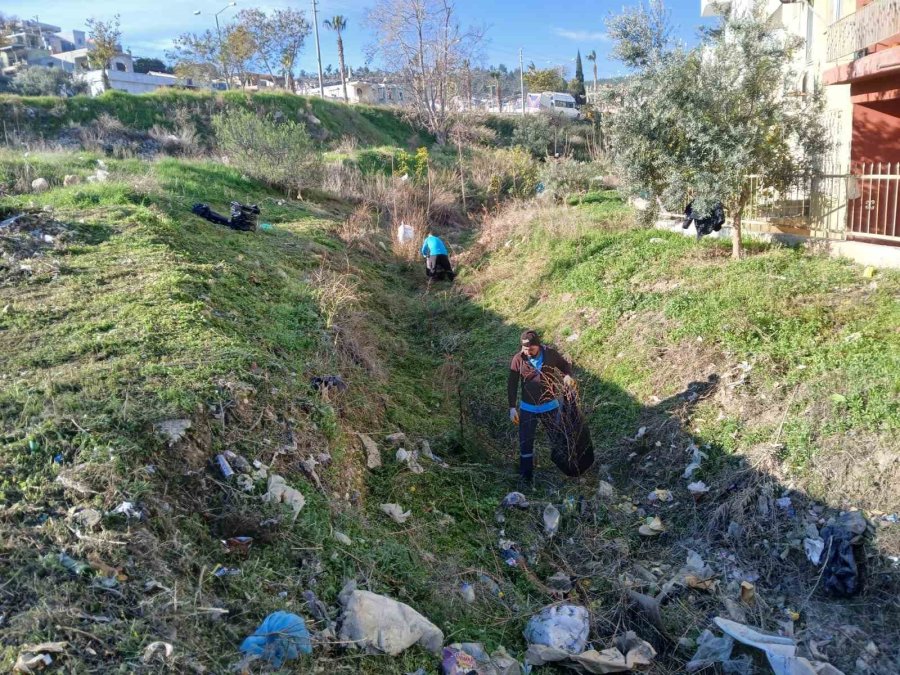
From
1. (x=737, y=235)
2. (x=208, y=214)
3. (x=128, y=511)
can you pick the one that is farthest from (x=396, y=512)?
(x=208, y=214)

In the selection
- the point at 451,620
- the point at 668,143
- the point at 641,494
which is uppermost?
the point at 668,143

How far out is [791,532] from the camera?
14.4ft

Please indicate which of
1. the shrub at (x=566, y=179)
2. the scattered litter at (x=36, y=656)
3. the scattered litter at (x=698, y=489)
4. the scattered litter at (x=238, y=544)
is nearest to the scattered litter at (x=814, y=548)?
the scattered litter at (x=698, y=489)

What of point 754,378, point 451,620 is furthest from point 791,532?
point 451,620

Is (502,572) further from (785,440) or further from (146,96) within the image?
(146,96)

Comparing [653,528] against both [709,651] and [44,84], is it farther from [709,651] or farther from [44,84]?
[44,84]

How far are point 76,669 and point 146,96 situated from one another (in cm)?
2750

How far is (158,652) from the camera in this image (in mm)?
2469

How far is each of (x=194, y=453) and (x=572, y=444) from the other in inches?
128

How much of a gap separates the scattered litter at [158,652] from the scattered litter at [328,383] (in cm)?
300

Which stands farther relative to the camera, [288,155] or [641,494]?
[288,155]

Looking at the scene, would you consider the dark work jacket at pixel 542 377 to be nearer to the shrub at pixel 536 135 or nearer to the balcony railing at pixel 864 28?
the balcony railing at pixel 864 28

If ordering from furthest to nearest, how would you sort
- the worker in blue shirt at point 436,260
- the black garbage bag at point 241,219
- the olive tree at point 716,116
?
the worker in blue shirt at point 436,260, the black garbage bag at point 241,219, the olive tree at point 716,116

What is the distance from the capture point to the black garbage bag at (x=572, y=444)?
18.3 ft
